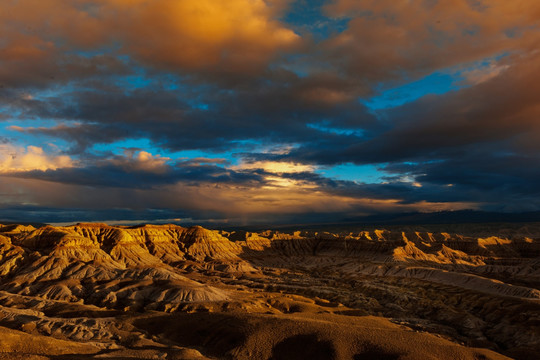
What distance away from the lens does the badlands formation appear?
6425cm

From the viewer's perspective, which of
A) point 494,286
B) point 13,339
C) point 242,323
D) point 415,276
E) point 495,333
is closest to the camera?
point 13,339

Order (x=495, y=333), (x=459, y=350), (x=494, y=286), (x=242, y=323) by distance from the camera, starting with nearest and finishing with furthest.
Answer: (x=459, y=350)
(x=242, y=323)
(x=495, y=333)
(x=494, y=286)

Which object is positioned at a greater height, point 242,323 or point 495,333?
point 242,323

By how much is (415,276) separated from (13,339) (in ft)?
523

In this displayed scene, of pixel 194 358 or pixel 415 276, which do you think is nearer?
pixel 194 358

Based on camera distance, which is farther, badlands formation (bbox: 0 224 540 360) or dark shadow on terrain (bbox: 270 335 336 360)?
badlands formation (bbox: 0 224 540 360)

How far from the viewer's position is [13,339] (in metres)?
58.4

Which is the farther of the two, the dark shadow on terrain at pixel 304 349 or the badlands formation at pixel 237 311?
the badlands formation at pixel 237 311

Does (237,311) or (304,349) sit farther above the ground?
(304,349)

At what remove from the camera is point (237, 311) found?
9675 centimetres

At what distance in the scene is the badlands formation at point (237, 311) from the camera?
211 ft

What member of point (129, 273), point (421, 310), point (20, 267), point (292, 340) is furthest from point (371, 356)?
point (20, 267)

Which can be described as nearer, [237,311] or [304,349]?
[304,349]

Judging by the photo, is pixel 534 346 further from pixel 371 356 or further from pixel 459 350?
pixel 371 356
